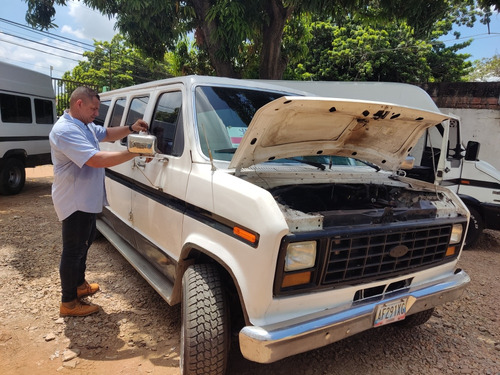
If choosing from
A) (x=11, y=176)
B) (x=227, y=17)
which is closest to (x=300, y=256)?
(x=227, y=17)

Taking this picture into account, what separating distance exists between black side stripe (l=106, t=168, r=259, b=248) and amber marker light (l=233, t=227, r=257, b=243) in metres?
0.02

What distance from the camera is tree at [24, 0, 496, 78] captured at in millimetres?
6531

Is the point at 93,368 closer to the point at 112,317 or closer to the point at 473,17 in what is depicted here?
the point at 112,317

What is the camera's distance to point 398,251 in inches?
91.4

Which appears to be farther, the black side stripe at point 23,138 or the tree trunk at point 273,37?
the black side stripe at point 23,138

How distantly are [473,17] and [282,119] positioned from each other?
977 inches

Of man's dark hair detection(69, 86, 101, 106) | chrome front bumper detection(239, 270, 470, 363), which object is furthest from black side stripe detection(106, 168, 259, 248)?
man's dark hair detection(69, 86, 101, 106)

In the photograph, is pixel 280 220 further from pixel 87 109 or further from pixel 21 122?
pixel 21 122

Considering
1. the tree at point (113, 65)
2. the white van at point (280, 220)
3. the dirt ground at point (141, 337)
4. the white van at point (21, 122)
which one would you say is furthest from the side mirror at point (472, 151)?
the tree at point (113, 65)

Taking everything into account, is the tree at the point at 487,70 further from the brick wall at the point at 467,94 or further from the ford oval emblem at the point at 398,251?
the ford oval emblem at the point at 398,251

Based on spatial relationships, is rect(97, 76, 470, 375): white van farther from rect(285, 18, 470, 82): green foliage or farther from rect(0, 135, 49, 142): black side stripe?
rect(285, 18, 470, 82): green foliage

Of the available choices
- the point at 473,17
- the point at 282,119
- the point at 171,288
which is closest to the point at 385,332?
the point at 171,288

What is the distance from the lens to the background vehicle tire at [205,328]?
2.12 meters

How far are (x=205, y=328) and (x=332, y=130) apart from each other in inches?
65.5
